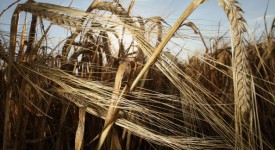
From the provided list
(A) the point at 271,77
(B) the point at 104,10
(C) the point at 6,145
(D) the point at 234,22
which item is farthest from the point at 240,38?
(A) the point at 271,77

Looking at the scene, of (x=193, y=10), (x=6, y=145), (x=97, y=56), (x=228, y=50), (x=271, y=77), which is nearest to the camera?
(x=193, y=10)

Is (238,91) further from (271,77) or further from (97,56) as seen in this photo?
(271,77)

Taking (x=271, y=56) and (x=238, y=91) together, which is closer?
(x=238, y=91)

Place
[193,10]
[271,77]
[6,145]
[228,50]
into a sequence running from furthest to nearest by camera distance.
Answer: [228,50] → [271,77] → [6,145] → [193,10]

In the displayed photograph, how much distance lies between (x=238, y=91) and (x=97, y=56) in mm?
725

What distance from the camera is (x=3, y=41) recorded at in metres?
0.77

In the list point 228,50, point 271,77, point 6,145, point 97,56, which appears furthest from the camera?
point 228,50

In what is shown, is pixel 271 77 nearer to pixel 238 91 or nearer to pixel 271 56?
pixel 271 56

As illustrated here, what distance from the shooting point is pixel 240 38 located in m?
0.64

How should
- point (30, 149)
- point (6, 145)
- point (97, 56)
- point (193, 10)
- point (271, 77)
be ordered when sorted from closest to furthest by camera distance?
1. point (193, 10)
2. point (6, 145)
3. point (30, 149)
4. point (97, 56)
5. point (271, 77)

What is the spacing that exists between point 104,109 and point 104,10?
0.53 m

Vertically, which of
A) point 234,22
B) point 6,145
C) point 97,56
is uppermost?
point 234,22

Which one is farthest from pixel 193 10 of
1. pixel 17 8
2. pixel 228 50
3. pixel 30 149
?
pixel 228 50

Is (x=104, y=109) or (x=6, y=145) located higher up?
(x=104, y=109)
